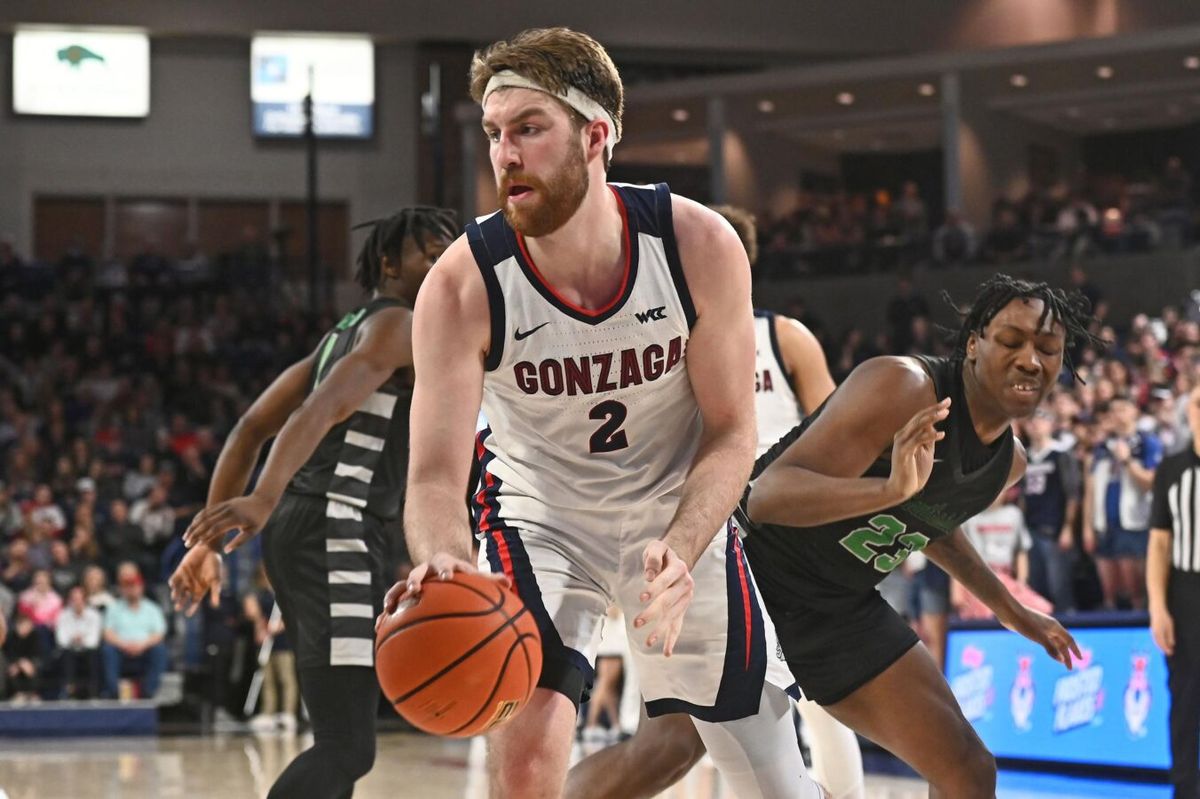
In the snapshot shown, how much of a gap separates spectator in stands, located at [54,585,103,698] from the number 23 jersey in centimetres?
1057

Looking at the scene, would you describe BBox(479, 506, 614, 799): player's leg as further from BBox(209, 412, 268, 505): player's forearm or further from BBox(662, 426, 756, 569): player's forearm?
BBox(209, 412, 268, 505): player's forearm

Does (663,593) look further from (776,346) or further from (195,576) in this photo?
(776,346)

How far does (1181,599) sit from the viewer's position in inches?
267

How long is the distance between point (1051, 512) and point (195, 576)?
7813 millimetres

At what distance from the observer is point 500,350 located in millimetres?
3395

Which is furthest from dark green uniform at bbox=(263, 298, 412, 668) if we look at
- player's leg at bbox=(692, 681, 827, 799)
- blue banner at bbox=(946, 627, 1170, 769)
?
blue banner at bbox=(946, 627, 1170, 769)

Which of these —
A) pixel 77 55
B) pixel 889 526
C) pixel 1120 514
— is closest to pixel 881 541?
pixel 889 526

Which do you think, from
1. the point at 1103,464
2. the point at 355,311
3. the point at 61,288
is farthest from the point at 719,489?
the point at 61,288

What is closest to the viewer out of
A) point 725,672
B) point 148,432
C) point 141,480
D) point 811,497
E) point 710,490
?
point 710,490

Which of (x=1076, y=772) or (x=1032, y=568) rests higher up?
(x=1032, y=568)

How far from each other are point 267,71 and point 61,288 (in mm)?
5646

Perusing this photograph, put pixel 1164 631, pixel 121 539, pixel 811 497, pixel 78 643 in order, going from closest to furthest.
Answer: pixel 811 497, pixel 1164 631, pixel 78 643, pixel 121 539

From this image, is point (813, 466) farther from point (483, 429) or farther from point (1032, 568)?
point (1032, 568)

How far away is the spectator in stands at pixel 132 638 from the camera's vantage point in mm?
14055
